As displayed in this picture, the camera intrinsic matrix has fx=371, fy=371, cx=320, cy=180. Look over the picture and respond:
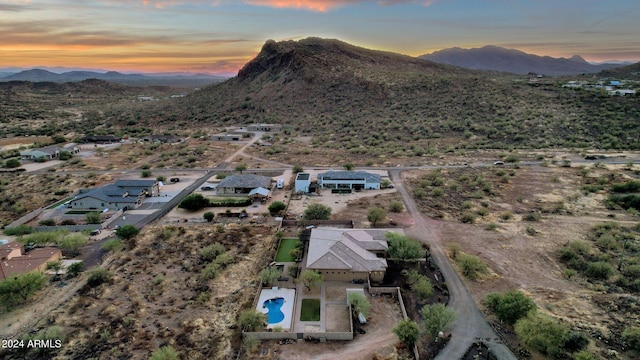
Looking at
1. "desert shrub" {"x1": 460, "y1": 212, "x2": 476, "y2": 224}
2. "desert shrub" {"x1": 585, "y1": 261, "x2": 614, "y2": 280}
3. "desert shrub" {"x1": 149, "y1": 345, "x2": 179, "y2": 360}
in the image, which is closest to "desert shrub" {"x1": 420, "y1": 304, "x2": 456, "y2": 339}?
"desert shrub" {"x1": 585, "y1": 261, "x2": 614, "y2": 280}

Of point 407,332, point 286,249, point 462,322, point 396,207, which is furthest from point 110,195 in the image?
point 462,322

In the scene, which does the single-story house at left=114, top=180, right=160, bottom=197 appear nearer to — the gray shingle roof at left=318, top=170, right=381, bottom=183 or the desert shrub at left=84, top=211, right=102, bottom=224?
the desert shrub at left=84, top=211, right=102, bottom=224

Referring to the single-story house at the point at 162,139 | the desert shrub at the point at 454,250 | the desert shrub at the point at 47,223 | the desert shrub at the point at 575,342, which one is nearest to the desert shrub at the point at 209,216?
the desert shrub at the point at 47,223

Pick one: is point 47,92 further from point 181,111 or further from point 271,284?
point 271,284

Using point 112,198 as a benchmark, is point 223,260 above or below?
below

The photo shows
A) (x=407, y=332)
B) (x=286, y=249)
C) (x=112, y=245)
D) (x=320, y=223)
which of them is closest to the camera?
(x=407, y=332)

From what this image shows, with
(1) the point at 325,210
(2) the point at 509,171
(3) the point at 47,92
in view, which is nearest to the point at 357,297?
(1) the point at 325,210

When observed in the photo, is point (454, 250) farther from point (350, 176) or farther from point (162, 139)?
point (162, 139)
